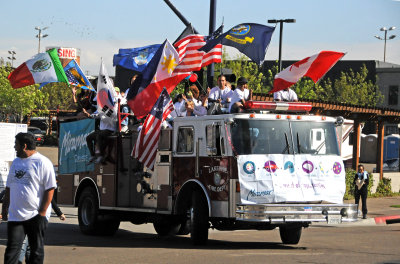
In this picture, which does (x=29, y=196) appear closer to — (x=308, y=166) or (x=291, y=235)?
(x=308, y=166)

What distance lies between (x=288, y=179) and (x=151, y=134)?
298 cm

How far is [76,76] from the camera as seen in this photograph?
19.4 metres

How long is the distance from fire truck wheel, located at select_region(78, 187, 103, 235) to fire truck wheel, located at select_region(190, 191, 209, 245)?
10.6 ft

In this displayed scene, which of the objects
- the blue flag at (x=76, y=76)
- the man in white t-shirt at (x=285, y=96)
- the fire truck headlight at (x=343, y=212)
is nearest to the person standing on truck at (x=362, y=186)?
the man in white t-shirt at (x=285, y=96)

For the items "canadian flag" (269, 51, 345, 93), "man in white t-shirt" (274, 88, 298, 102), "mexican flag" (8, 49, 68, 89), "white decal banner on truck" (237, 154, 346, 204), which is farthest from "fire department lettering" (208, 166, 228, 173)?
"mexican flag" (8, 49, 68, 89)

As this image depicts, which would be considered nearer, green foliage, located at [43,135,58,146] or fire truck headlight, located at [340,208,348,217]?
fire truck headlight, located at [340,208,348,217]

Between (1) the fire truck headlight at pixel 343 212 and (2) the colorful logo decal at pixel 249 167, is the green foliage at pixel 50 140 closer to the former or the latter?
(2) the colorful logo decal at pixel 249 167

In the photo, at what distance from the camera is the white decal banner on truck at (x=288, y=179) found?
13812 millimetres

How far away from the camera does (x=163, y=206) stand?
50.2ft

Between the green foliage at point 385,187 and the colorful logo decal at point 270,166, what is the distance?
71.3 feet

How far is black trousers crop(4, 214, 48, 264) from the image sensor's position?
8.60 metres

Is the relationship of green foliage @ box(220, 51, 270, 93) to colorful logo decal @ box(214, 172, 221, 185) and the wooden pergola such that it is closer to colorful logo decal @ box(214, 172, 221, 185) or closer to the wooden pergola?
the wooden pergola

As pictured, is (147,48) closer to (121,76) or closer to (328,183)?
(328,183)

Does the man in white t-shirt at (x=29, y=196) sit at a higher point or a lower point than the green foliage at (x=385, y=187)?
higher
